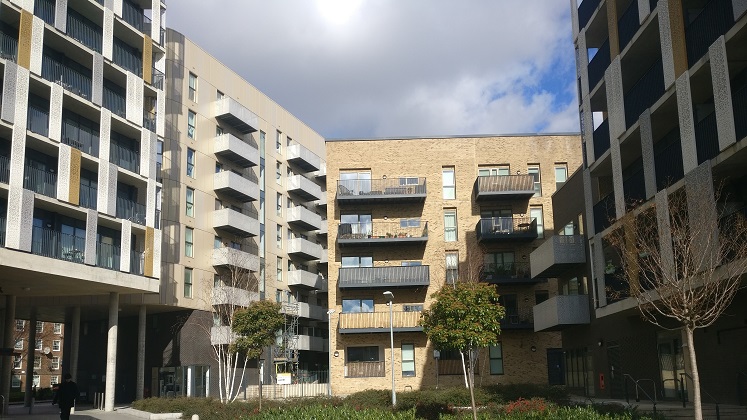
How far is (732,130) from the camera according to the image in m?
20.1

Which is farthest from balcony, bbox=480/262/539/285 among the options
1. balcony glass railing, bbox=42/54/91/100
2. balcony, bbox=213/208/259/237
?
balcony glass railing, bbox=42/54/91/100

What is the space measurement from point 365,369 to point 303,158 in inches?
1061

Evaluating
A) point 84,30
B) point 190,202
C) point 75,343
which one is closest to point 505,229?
point 190,202

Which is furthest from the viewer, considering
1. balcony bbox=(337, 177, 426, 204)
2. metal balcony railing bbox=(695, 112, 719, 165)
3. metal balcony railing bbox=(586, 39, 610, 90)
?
balcony bbox=(337, 177, 426, 204)

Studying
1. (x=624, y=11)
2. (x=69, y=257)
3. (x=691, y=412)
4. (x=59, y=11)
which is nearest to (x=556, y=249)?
(x=624, y=11)

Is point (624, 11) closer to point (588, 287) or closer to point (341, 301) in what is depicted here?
point (588, 287)

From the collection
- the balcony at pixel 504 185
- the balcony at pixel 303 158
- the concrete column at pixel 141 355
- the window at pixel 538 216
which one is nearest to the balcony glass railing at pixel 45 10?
the concrete column at pixel 141 355

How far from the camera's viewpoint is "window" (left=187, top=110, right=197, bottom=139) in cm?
5333

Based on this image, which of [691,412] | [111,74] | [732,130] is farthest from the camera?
[111,74]

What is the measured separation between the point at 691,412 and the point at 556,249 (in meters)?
14.4

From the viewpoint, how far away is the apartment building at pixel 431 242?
156 feet

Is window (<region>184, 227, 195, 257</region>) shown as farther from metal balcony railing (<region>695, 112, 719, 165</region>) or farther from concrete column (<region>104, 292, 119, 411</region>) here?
metal balcony railing (<region>695, 112, 719, 165</region>)

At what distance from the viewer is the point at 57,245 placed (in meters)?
35.3

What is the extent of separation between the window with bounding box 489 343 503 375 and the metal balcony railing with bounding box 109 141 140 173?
2382 centimetres
